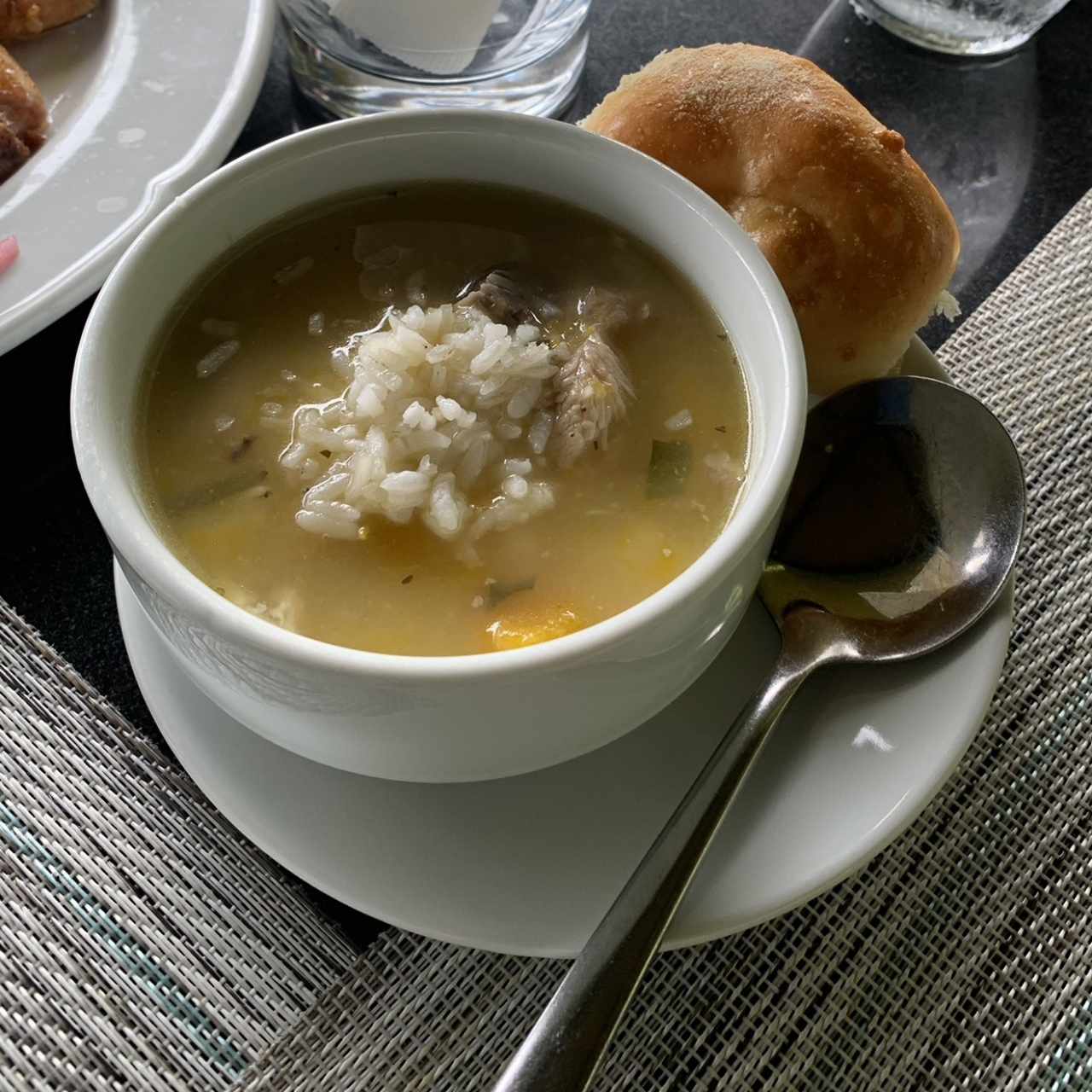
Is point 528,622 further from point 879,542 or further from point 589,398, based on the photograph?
point 879,542

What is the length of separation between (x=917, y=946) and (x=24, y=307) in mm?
Result: 1161

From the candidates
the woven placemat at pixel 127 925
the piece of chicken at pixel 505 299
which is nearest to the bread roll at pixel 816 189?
the piece of chicken at pixel 505 299

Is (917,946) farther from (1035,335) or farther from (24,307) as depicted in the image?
(24,307)

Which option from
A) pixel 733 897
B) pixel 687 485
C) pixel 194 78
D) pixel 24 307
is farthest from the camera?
pixel 194 78

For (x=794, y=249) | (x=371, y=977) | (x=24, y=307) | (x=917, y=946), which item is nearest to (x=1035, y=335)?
(x=794, y=249)

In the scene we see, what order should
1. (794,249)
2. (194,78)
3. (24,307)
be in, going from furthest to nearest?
(194,78), (24,307), (794,249)

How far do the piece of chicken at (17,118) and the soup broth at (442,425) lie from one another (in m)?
0.67

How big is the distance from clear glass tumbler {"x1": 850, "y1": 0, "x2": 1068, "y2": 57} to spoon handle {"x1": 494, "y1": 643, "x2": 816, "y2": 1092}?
1.41 meters

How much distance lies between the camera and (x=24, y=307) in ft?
4.55

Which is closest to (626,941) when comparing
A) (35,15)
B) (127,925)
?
(127,925)

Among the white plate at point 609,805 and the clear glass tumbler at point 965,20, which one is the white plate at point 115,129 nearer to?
the white plate at point 609,805

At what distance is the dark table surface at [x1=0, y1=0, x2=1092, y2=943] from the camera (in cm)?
153

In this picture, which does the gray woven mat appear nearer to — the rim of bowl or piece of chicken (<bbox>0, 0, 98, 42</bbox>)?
the rim of bowl

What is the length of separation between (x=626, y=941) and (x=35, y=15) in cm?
163
